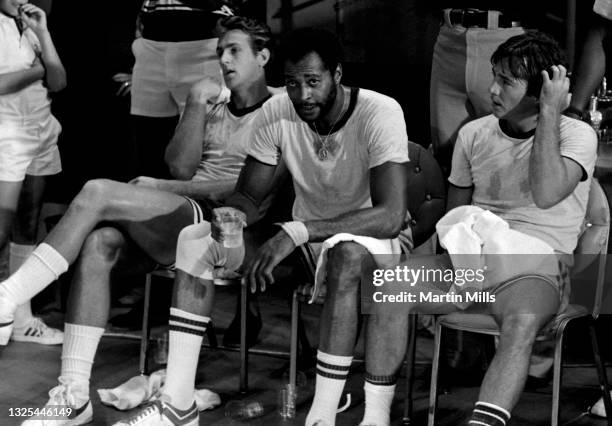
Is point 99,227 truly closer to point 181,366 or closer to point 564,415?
point 181,366

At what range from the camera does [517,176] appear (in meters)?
3.18

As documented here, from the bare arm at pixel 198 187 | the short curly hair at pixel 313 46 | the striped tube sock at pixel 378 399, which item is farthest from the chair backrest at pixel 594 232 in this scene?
the bare arm at pixel 198 187

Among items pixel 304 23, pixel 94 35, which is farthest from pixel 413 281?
pixel 94 35

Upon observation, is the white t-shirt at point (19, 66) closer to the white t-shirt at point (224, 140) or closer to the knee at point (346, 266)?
the white t-shirt at point (224, 140)

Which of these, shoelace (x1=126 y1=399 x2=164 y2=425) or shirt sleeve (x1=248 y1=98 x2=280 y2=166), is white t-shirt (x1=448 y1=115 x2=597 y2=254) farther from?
shoelace (x1=126 y1=399 x2=164 y2=425)

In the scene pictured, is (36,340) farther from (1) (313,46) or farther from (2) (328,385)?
(1) (313,46)

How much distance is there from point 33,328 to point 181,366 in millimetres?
1266

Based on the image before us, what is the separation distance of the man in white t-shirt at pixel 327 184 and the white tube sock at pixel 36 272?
0.37 m

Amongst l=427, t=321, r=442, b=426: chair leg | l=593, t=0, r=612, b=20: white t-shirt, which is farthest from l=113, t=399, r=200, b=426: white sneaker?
l=593, t=0, r=612, b=20: white t-shirt

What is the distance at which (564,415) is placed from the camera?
3445 mm

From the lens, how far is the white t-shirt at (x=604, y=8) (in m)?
3.70

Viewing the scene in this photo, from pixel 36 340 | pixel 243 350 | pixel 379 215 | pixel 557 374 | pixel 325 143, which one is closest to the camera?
pixel 557 374

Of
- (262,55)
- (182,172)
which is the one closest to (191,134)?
(182,172)

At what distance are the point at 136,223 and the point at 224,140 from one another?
64 cm
